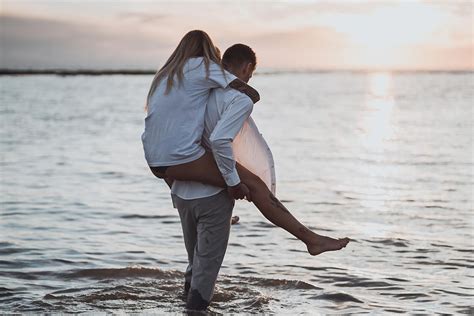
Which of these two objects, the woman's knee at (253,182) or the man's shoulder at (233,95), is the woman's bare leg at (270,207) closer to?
the woman's knee at (253,182)

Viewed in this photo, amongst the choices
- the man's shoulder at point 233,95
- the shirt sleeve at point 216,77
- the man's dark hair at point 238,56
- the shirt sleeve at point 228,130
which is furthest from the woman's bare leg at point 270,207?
the man's dark hair at point 238,56

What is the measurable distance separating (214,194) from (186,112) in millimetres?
667

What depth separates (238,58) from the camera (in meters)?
5.64

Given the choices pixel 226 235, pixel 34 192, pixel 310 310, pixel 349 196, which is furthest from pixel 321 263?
pixel 34 192

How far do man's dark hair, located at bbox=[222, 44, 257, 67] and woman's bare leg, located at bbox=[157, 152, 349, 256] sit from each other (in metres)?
0.70

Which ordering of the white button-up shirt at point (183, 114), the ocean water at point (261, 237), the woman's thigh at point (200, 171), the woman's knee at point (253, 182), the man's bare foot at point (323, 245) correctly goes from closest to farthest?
the white button-up shirt at point (183, 114), the woman's thigh at point (200, 171), the woman's knee at point (253, 182), the man's bare foot at point (323, 245), the ocean water at point (261, 237)

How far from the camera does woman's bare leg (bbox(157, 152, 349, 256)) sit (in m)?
5.56

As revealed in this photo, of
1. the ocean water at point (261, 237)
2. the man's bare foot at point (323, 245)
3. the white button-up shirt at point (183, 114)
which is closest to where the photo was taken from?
the white button-up shirt at point (183, 114)

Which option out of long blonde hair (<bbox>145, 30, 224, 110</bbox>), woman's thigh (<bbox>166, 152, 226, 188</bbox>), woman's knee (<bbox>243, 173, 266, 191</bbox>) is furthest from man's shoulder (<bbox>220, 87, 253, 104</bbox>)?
woman's knee (<bbox>243, 173, 266, 191</bbox>)

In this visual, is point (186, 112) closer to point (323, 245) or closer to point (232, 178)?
point (232, 178)

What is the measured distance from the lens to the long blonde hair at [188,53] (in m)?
5.48

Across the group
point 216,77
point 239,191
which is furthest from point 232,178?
point 216,77

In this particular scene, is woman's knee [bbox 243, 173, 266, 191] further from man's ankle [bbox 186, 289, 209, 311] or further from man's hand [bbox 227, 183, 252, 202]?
man's ankle [bbox 186, 289, 209, 311]

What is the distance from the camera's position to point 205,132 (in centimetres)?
561
